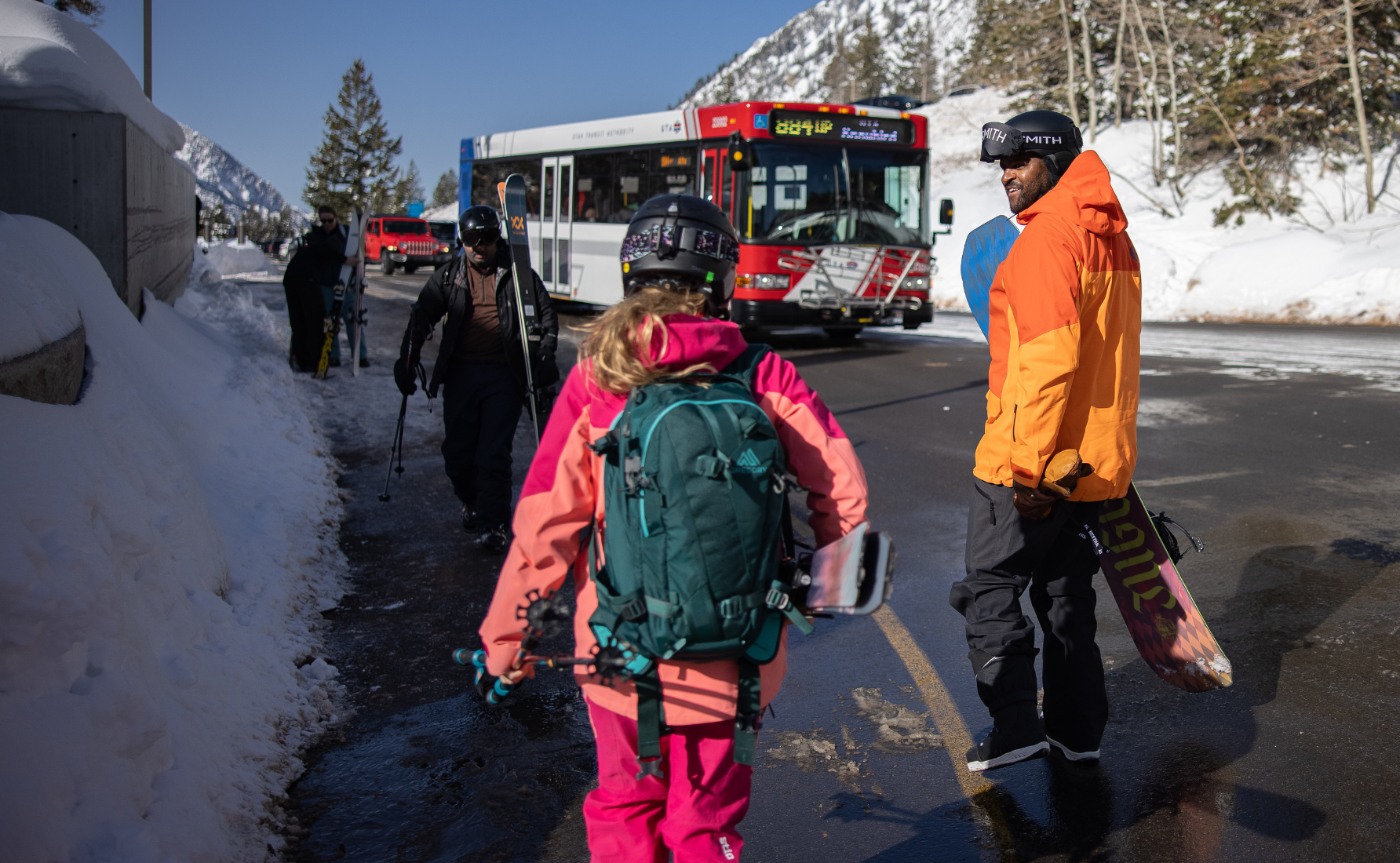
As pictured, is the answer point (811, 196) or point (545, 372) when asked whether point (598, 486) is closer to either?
point (545, 372)

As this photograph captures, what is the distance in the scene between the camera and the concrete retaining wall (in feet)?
24.3

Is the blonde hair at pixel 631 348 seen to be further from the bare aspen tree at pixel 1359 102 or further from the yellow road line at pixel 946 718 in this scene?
the bare aspen tree at pixel 1359 102

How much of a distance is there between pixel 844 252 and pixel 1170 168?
2623 centimetres

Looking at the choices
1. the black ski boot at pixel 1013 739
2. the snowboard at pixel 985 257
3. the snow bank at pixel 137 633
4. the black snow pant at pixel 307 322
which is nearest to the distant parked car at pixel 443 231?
the black snow pant at pixel 307 322

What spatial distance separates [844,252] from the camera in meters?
14.6

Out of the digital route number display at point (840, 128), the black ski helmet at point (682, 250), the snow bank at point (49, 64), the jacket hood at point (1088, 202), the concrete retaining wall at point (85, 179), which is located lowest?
the black ski helmet at point (682, 250)

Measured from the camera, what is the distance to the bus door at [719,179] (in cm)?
1434

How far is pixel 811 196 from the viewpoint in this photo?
14.5 m

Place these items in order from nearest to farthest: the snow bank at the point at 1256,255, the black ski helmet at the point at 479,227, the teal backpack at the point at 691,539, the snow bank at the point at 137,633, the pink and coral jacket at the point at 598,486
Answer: the teal backpack at the point at 691,539
the pink and coral jacket at the point at 598,486
the snow bank at the point at 137,633
the black ski helmet at the point at 479,227
the snow bank at the point at 1256,255

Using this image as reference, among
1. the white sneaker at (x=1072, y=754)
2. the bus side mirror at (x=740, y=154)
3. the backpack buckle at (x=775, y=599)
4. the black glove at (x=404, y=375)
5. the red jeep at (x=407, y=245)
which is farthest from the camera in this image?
the red jeep at (x=407, y=245)

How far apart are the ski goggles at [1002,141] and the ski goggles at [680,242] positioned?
50.0 inches

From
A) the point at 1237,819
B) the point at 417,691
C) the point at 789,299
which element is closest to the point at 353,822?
the point at 417,691

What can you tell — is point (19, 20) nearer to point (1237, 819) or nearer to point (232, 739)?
point (232, 739)

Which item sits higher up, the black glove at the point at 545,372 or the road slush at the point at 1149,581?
the black glove at the point at 545,372
